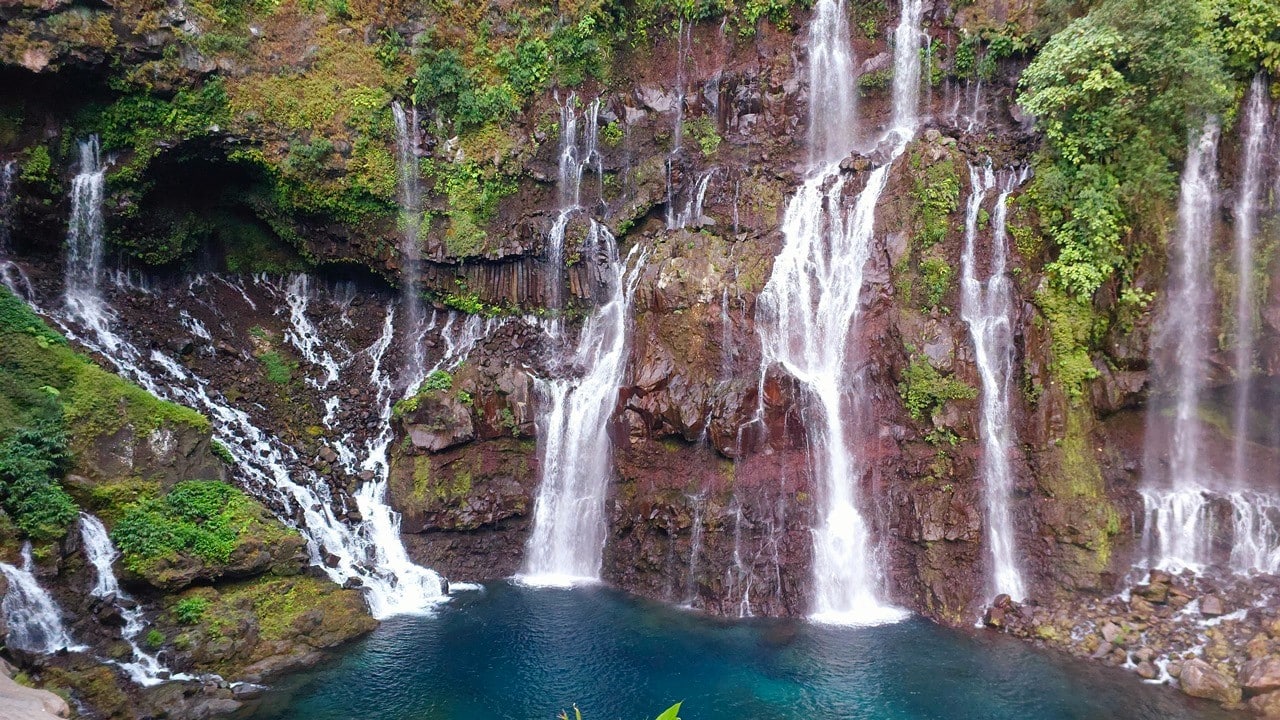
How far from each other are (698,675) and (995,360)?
9489 mm

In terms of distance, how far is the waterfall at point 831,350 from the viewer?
17.1m

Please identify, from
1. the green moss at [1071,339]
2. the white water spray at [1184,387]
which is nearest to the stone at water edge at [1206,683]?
the white water spray at [1184,387]

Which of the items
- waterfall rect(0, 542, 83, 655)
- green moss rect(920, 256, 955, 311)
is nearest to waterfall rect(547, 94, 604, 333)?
green moss rect(920, 256, 955, 311)

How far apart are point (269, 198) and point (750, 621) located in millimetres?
17035

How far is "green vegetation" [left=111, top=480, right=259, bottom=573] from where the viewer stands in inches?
554

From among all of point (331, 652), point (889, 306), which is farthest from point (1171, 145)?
point (331, 652)

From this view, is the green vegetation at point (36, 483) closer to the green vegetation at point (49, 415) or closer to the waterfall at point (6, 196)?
the green vegetation at point (49, 415)

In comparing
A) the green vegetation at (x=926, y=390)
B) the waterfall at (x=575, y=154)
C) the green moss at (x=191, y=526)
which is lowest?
the green moss at (x=191, y=526)

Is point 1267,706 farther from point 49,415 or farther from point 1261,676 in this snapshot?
point 49,415

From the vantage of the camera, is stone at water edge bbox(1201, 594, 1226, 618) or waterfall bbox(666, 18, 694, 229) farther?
waterfall bbox(666, 18, 694, 229)

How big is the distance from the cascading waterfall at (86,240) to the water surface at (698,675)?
11.3 m

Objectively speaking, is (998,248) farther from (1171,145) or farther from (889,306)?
(1171,145)

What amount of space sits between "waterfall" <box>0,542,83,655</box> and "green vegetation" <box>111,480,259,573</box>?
4.26 feet

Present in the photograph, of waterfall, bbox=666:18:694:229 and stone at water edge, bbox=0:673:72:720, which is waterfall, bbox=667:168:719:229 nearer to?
waterfall, bbox=666:18:694:229
